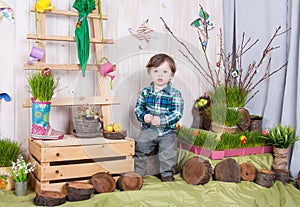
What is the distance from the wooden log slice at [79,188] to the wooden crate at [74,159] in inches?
3.4

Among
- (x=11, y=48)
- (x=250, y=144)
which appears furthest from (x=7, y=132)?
(x=250, y=144)

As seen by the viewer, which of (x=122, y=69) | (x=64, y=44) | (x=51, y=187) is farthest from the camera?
(x=122, y=69)

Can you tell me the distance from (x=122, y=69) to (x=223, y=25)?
0.86 meters

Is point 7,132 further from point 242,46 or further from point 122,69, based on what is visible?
point 242,46

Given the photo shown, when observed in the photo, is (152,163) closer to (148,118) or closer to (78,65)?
(148,118)

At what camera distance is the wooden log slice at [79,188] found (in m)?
1.69

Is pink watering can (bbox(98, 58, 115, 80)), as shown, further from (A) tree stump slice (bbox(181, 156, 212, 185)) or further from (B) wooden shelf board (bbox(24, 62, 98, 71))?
(A) tree stump slice (bbox(181, 156, 212, 185))

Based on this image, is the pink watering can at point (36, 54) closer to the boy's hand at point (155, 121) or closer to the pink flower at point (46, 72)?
the pink flower at point (46, 72)

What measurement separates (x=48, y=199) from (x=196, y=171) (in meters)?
0.77

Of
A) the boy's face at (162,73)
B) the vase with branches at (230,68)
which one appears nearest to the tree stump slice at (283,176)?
the vase with branches at (230,68)

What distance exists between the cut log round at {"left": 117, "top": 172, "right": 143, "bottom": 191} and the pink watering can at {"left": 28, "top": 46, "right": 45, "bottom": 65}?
73 centimetres

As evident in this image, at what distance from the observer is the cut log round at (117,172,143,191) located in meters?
1.85

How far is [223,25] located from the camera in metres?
2.71

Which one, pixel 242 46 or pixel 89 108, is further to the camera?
pixel 242 46
